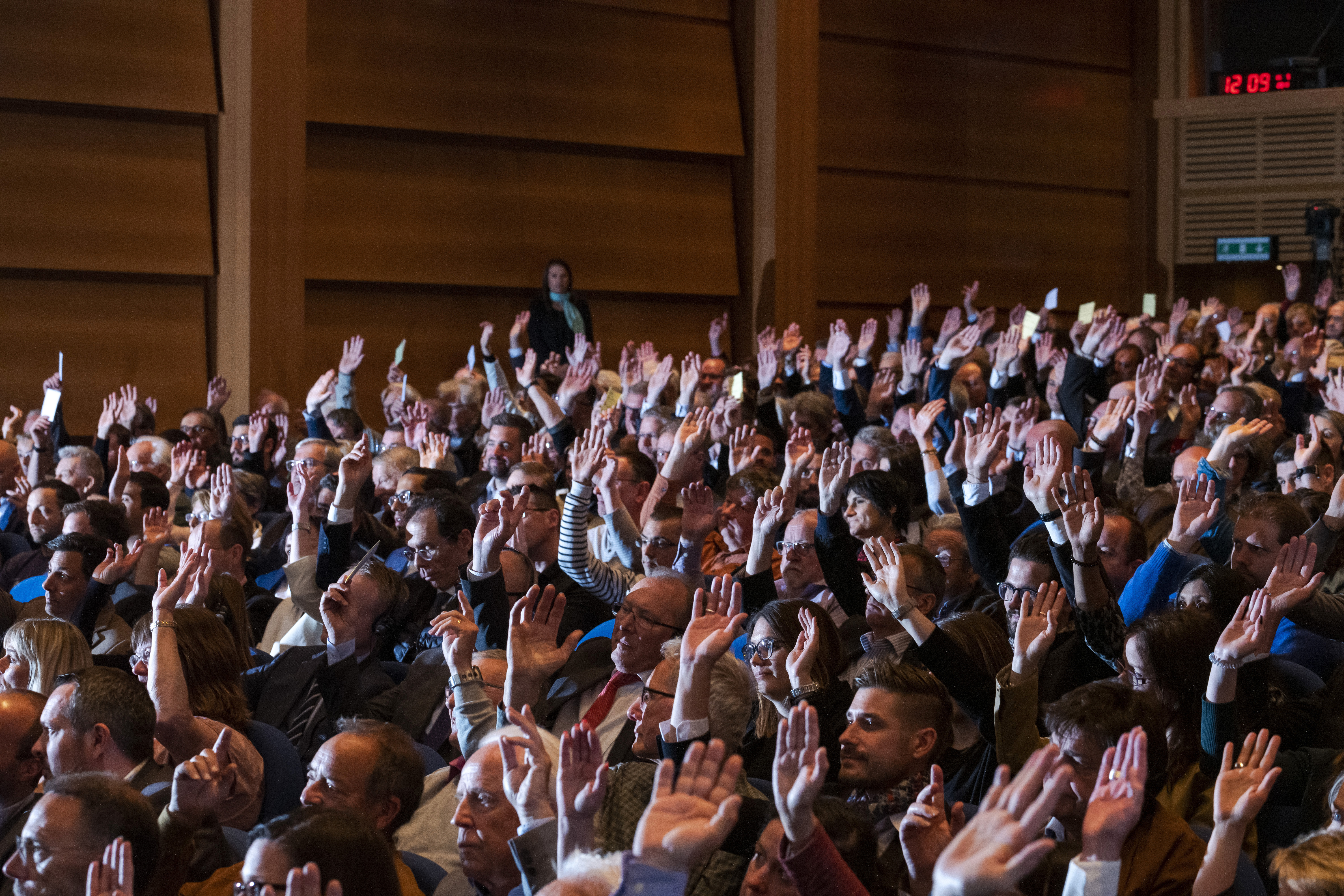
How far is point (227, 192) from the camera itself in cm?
750

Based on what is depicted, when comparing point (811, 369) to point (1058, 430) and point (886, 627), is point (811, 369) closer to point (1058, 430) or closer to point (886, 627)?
point (1058, 430)

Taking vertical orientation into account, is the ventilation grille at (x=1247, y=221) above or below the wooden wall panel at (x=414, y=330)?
above

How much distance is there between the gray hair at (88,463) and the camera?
16.5 ft

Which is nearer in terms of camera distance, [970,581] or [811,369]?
[970,581]

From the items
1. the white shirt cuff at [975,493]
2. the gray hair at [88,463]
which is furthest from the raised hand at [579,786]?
the gray hair at [88,463]

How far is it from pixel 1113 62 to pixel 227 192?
20.5 feet

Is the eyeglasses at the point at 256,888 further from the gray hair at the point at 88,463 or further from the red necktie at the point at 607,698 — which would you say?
the gray hair at the point at 88,463

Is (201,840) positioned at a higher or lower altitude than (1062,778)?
lower

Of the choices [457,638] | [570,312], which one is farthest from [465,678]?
[570,312]

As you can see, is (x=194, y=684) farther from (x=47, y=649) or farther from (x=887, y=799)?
(x=887, y=799)

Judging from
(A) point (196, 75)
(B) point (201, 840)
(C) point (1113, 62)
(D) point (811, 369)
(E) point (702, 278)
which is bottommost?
(B) point (201, 840)

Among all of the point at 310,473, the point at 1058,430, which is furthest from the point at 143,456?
the point at 1058,430

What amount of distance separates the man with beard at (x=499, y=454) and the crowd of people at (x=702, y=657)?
0.02 m

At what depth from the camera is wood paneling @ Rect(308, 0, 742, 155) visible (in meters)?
7.85
